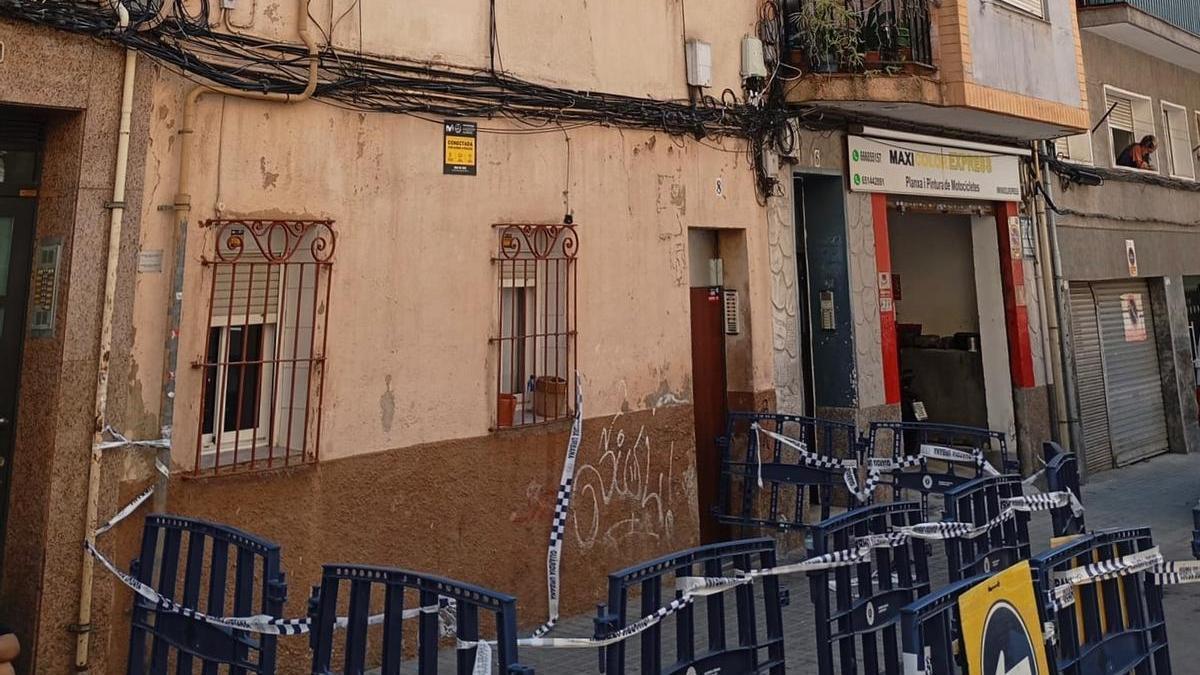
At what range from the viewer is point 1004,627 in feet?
10.0

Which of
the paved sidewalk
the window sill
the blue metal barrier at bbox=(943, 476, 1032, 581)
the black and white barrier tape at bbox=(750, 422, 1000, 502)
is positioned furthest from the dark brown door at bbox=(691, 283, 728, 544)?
the blue metal barrier at bbox=(943, 476, 1032, 581)

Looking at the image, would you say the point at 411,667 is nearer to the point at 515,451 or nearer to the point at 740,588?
the point at 515,451

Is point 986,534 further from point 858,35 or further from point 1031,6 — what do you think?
point 1031,6

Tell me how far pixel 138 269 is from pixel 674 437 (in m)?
4.11

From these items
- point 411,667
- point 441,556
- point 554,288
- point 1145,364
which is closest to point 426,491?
point 441,556

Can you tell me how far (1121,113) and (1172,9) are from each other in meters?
1.81

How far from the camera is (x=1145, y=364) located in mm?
13211

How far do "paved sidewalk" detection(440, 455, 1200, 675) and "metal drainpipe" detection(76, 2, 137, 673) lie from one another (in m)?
1.97

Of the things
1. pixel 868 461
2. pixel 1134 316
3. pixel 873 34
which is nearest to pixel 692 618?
pixel 868 461

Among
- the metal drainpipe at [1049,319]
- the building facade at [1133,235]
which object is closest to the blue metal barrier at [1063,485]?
the metal drainpipe at [1049,319]

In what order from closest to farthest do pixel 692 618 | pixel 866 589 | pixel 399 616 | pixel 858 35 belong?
pixel 399 616 → pixel 692 618 → pixel 866 589 → pixel 858 35

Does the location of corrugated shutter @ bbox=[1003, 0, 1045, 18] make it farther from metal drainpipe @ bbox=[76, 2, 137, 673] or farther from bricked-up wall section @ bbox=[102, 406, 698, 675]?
metal drainpipe @ bbox=[76, 2, 137, 673]

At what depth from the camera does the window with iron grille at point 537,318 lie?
6.29 metres

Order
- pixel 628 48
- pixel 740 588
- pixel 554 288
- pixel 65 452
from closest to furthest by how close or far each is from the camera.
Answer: pixel 740 588 < pixel 65 452 < pixel 554 288 < pixel 628 48
